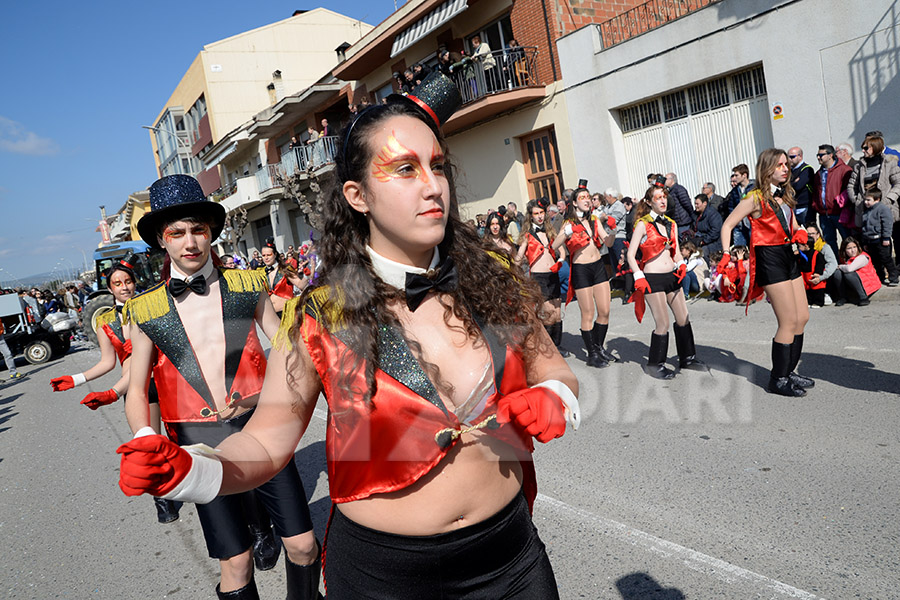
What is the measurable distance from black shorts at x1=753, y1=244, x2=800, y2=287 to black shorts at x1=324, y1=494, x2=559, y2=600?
4.40 m

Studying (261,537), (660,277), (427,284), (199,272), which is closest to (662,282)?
(660,277)

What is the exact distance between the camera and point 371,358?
5.38 ft

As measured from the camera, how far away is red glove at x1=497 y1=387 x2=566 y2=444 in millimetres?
1518

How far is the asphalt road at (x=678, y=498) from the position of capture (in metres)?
3.18

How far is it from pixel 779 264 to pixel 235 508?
4.50m

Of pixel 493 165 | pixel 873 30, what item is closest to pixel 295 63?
pixel 493 165

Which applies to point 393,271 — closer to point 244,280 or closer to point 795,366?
point 244,280

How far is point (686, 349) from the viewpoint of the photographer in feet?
22.0

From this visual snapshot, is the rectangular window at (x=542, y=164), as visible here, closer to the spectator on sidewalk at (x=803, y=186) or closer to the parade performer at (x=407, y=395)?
the spectator on sidewalk at (x=803, y=186)

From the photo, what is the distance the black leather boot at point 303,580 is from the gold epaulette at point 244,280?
131cm

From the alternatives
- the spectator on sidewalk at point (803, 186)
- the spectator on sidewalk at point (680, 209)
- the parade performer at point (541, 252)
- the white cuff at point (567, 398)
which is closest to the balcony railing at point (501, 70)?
the spectator on sidewalk at point (680, 209)

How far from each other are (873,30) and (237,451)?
469 inches

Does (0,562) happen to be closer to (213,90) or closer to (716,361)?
(716,361)

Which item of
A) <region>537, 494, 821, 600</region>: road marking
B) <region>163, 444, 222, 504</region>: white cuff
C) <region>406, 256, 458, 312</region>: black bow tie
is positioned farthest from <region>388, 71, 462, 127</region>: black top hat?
<region>537, 494, 821, 600</region>: road marking
